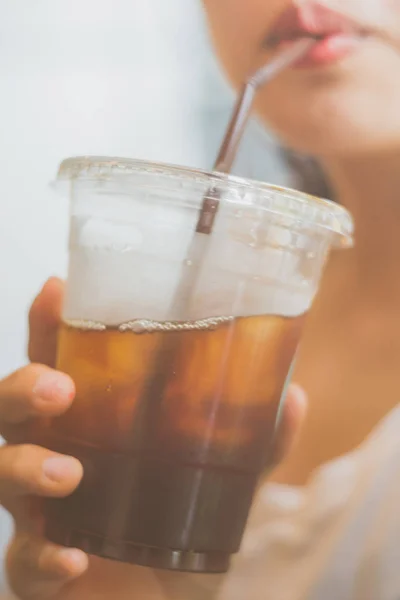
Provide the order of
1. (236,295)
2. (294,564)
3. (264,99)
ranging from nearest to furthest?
(236,295) < (294,564) < (264,99)

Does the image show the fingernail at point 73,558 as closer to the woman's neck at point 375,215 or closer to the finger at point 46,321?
the finger at point 46,321

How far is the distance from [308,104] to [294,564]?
41cm

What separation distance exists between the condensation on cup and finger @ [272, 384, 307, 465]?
0.35ft

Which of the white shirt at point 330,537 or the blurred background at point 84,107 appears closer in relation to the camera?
the white shirt at point 330,537

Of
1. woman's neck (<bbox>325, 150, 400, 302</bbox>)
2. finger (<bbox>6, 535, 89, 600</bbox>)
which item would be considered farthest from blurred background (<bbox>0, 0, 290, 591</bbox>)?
finger (<bbox>6, 535, 89, 600</bbox>)

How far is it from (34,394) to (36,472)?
0.18 feet

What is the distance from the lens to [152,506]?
17.9 inches

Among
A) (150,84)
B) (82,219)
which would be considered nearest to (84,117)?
(150,84)

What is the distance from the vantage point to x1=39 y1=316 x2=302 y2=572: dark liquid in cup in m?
0.45

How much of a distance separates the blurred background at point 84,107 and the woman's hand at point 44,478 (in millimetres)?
154

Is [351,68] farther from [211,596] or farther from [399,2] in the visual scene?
[211,596]

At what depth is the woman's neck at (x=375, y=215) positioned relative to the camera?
71 centimetres

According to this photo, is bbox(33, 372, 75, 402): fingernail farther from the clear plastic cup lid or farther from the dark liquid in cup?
the clear plastic cup lid

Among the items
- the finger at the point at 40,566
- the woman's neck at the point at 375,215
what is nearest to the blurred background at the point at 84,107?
the woman's neck at the point at 375,215
